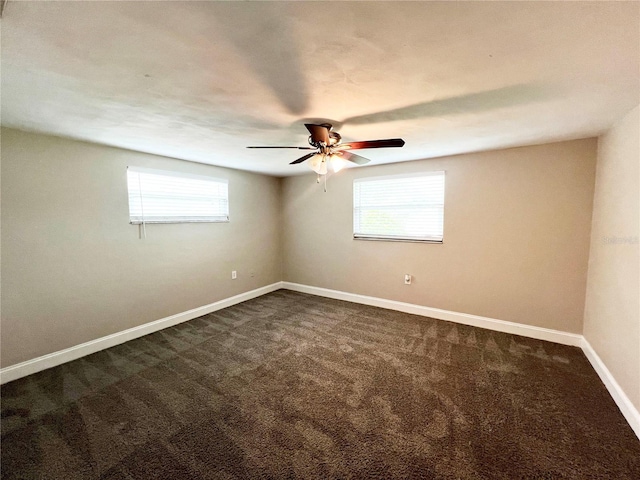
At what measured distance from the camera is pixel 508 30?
3.55 feet

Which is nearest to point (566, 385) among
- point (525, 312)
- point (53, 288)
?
point (525, 312)

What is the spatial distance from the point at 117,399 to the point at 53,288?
136 centimetres

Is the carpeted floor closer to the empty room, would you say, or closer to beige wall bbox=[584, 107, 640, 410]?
the empty room

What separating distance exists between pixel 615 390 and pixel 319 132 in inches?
119

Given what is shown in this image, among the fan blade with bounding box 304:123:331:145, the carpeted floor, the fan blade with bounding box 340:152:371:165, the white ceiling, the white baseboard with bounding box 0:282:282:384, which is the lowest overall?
the carpeted floor

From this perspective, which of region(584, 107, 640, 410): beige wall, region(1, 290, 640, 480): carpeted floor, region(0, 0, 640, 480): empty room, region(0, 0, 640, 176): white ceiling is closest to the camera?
region(0, 0, 640, 176): white ceiling

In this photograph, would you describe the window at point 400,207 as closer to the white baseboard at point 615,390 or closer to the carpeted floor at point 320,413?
the carpeted floor at point 320,413

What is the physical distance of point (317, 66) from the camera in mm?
1348

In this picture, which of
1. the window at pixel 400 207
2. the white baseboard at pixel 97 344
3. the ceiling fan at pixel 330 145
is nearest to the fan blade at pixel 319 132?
the ceiling fan at pixel 330 145

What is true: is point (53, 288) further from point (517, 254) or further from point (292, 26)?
point (517, 254)

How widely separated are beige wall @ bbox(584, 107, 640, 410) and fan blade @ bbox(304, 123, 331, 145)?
87.4 inches

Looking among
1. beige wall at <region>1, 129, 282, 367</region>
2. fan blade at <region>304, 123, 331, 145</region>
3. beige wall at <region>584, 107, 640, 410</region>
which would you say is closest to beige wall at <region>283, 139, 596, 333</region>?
beige wall at <region>584, 107, 640, 410</region>

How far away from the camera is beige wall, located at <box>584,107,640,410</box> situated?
1.84 metres

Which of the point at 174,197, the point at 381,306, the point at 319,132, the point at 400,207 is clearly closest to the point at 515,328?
the point at 381,306
